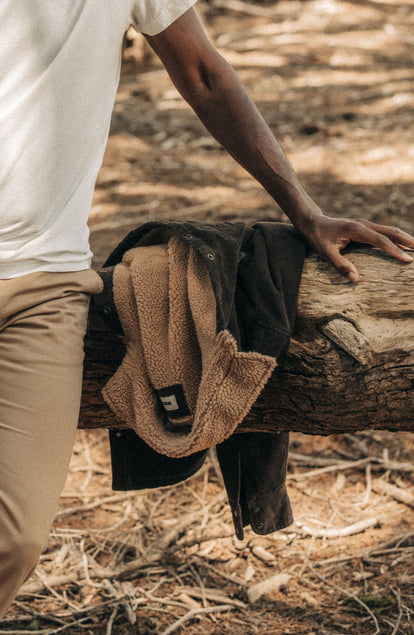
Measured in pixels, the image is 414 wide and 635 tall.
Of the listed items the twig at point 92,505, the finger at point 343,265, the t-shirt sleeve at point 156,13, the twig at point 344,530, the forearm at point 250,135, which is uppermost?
the t-shirt sleeve at point 156,13

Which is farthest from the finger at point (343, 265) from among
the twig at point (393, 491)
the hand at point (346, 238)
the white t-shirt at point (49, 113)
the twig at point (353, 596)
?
the twig at point (393, 491)

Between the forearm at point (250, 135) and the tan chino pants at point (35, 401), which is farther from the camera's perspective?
the forearm at point (250, 135)

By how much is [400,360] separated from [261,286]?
0.39 metres

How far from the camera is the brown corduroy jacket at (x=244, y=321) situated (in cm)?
180

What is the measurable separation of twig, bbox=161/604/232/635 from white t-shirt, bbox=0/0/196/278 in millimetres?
1220

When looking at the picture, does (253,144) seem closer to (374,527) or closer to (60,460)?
(60,460)

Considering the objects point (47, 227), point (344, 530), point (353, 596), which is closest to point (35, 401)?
point (47, 227)

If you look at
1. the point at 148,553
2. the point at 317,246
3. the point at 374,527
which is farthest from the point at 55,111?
the point at 374,527

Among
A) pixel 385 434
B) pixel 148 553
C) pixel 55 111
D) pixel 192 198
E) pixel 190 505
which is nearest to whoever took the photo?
pixel 55 111

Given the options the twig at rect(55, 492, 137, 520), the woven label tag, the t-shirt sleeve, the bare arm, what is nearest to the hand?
the bare arm

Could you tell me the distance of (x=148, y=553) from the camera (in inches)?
108

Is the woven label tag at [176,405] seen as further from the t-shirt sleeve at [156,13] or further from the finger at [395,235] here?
the t-shirt sleeve at [156,13]

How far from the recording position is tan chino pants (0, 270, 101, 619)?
1.65 m

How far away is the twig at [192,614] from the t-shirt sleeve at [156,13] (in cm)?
178
